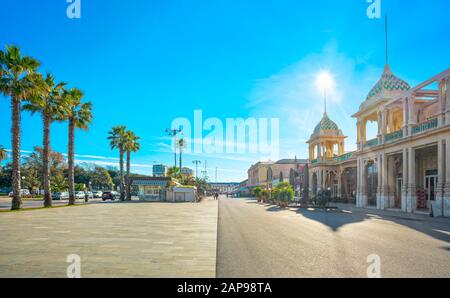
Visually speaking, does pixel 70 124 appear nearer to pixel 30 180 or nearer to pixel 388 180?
pixel 388 180

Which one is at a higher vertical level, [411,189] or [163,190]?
[411,189]

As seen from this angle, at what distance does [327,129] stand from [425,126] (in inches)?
1121

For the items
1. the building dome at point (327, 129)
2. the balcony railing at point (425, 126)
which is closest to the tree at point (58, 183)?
the building dome at point (327, 129)

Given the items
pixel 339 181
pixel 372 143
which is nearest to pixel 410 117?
pixel 372 143

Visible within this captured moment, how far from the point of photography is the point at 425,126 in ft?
81.5

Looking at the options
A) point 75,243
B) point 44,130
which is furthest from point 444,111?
point 44,130

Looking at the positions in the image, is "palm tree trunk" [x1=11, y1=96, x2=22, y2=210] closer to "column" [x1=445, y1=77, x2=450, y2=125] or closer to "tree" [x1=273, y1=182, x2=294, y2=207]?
"tree" [x1=273, y1=182, x2=294, y2=207]

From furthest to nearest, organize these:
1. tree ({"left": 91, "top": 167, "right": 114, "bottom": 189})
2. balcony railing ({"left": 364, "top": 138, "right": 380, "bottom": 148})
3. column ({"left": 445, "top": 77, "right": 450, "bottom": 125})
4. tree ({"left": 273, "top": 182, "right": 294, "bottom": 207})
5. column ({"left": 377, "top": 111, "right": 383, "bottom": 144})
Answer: tree ({"left": 91, "top": 167, "right": 114, "bottom": 189})
tree ({"left": 273, "top": 182, "right": 294, "bottom": 207})
balcony railing ({"left": 364, "top": 138, "right": 380, "bottom": 148})
column ({"left": 377, "top": 111, "right": 383, "bottom": 144})
column ({"left": 445, "top": 77, "right": 450, "bottom": 125})

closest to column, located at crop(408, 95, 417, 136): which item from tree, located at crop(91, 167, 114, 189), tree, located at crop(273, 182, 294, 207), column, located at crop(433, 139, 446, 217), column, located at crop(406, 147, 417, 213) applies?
column, located at crop(406, 147, 417, 213)

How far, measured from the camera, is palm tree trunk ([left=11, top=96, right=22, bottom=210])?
25.7 meters

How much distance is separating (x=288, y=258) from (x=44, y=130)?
98.7 ft

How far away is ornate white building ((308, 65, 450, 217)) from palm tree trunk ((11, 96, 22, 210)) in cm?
3076

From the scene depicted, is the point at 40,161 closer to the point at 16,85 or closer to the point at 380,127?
the point at 16,85

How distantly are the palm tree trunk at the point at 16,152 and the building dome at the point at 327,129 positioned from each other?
137ft
